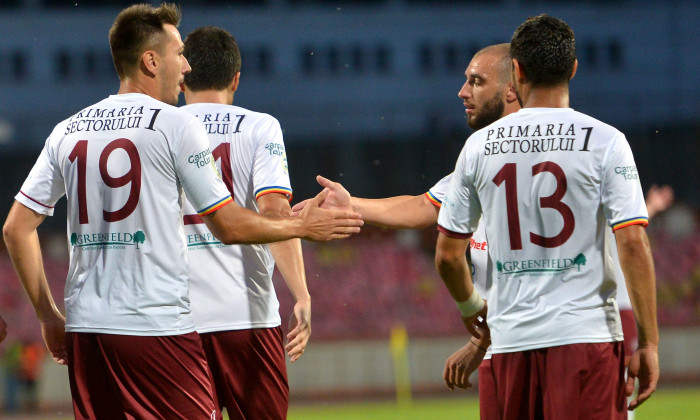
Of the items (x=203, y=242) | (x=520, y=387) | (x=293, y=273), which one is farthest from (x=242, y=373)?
(x=520, y=387)

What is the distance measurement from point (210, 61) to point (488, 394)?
7.11ft

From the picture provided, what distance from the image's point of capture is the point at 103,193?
3.99 metres

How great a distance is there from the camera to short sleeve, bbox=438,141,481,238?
13.4ft

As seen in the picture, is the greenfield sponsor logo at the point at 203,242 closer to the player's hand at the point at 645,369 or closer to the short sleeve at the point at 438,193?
the short sleeve at the point at 438,193

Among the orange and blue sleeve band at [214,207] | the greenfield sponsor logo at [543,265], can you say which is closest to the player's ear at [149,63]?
the orange and blue sleeve band at [214,207]

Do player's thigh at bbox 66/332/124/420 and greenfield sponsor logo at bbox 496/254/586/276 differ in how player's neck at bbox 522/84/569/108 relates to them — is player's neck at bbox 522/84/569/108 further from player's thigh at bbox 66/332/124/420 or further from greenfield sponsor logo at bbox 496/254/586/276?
player's thigh at bbox 66/332/124/420

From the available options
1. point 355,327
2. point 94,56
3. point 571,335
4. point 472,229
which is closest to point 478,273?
point 472,229

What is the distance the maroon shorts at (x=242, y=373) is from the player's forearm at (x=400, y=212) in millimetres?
1110

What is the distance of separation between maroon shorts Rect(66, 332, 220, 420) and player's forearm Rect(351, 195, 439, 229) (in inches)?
73.3

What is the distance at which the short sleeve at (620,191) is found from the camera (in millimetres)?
3762

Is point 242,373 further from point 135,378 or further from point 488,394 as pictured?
point 488,394

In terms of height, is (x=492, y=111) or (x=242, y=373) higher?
(x=492, y=111)

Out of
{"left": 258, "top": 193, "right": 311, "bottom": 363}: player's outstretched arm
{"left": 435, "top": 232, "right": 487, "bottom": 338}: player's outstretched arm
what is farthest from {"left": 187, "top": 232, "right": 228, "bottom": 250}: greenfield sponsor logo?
{"left": 435, "top": 232, "right": 487, "bottom": 338}: player's outstretched arm

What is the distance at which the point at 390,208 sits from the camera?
5.66 metres
